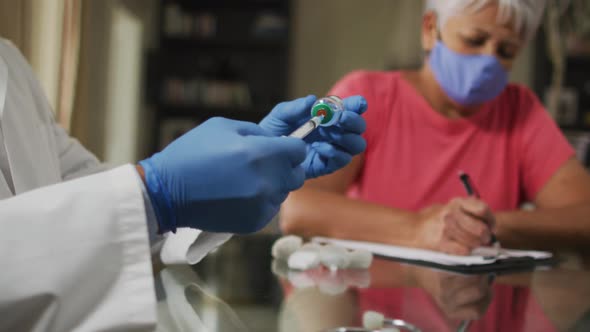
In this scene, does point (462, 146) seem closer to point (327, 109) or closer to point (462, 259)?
point (462, 259)

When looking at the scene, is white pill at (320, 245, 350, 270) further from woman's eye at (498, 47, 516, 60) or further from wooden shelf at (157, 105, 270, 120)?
wooden shelf at (157, 105, 270, 120)

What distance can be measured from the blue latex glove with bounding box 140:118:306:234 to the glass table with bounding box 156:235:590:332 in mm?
87

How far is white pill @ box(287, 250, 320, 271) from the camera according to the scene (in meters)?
0.85

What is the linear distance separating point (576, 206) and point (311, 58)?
262cm

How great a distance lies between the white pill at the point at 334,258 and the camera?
0.85 metres

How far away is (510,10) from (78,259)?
1122 mm

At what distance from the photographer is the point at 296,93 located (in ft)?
12.1

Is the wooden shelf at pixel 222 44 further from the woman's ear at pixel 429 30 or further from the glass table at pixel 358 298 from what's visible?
the glass table at pixel 358 298

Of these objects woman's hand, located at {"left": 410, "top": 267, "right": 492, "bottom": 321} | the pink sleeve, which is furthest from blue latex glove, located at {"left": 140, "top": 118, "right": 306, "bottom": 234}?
the pink sleeve

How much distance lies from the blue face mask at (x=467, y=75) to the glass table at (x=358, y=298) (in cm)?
51

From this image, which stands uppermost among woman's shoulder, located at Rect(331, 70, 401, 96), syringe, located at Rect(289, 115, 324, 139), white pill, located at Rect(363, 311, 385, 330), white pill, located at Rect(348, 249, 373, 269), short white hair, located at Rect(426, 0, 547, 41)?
short white hair, located at Rect(426, 0, 547, 41)

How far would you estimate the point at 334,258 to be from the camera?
85 centimetres

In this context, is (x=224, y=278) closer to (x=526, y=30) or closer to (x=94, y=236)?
(x=94, y=236)

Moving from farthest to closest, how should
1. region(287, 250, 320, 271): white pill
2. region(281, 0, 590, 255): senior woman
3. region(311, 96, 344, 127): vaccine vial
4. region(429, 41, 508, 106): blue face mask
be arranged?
region(429, 41, 508, 106): blue face mask
region(281, 0, 590, 255): senior woman
region(287, 250, 320, 271): white pill
region(311, 96, 344, 127): vaccine vial
